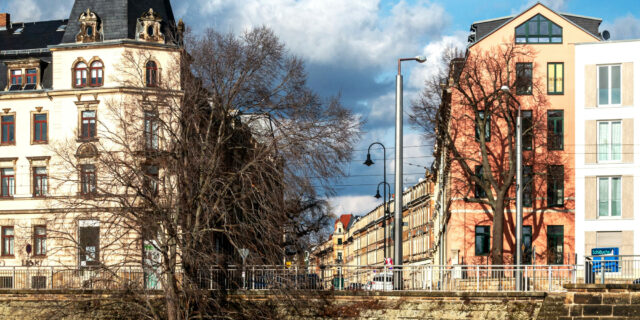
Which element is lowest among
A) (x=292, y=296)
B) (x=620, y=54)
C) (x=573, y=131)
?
(x=292, y=296)

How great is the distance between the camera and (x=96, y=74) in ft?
186

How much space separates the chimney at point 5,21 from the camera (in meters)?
66.4

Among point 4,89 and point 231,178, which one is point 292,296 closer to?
point 231,178

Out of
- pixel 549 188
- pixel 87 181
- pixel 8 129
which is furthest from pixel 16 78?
pixel 549 188

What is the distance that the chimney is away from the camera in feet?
218

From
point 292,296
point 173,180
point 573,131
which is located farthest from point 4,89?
point 573,131

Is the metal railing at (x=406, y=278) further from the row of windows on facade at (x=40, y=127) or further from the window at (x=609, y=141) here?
the row of windows on facade at (x=40, y=127)

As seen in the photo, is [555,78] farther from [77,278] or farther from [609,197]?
[77,278]

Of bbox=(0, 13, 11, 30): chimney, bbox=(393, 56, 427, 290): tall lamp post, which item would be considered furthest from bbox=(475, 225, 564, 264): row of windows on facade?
bbox=(0, 13, 11, 30): chimney

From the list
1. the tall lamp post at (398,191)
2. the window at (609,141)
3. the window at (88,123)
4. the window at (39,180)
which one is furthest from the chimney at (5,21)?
the window at (609,141)

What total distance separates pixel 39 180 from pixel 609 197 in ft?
112

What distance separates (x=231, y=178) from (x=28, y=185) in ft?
82.0

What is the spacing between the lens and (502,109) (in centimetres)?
5278

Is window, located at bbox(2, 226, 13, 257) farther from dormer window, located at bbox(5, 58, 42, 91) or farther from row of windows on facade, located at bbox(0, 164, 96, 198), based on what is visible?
dormer window, located at bbox(5, 58, 42, 91)
